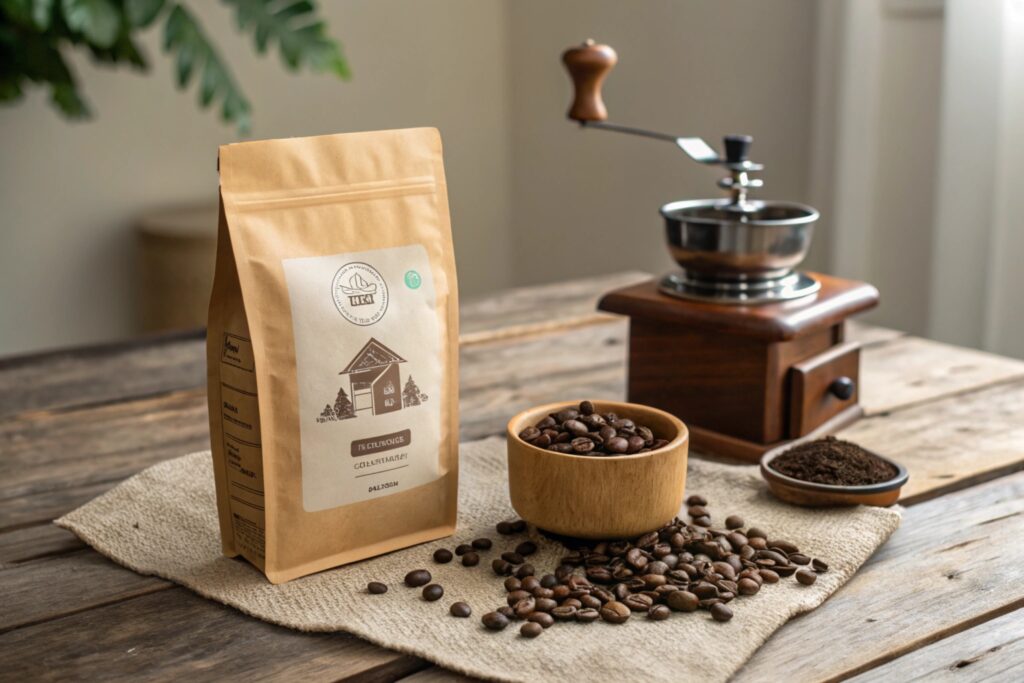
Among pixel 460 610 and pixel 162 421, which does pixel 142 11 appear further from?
pixel 460 610

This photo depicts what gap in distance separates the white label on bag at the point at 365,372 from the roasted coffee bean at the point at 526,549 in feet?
0.33

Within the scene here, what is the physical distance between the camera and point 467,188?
3.89m

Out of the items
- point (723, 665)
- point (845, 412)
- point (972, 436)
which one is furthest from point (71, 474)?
point (972, 436)

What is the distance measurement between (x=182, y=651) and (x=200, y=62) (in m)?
2.13

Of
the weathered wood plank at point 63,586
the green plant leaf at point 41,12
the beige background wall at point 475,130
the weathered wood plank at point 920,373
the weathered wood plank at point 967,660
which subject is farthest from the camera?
the beige background wall at point 475,130

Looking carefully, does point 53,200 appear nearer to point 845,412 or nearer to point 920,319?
point 920,319

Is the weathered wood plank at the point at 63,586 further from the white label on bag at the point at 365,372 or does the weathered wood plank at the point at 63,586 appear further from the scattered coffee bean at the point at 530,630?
the scattered coffee bean at the point at 530,630

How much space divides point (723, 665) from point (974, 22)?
67.7 inches

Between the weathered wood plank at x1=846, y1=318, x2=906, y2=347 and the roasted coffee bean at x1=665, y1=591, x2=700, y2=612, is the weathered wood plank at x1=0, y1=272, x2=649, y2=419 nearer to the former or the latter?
the weathered wood plank at x1=846, y1=318, x2=906, y2=347

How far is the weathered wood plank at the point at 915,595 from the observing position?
0.83 m

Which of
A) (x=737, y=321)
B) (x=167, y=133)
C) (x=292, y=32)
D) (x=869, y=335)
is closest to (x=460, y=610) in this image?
(x=737, y=321)

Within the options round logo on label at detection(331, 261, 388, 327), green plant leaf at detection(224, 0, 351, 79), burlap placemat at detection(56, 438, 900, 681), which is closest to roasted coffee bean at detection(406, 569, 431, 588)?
burlap placemat at detection(56, 438, 900, 681)

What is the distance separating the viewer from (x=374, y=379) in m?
0.97

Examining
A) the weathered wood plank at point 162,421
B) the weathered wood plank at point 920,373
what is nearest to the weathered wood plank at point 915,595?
the weathered wood plank at point 920,373
